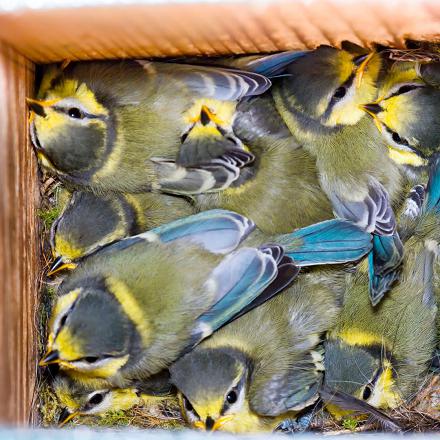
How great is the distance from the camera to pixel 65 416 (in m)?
2.04

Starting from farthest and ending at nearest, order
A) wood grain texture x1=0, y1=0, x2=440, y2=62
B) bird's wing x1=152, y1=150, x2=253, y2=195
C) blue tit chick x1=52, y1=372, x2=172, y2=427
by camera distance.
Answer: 1. blue tit chick x1=52, y1=372, x2=172, y2=427
2. bird's wing x1=152, y1=150, x2=253, y2=195
3. wood grain texture x1=0, y1=0, x2=440, y2=62

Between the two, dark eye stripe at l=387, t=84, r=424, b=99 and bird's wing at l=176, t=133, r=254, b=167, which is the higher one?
dark eye stripe at l=387, t=84, r=424, b=99

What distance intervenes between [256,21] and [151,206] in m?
0.56

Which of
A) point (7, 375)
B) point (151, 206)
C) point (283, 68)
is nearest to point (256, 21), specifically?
point (283, 68)

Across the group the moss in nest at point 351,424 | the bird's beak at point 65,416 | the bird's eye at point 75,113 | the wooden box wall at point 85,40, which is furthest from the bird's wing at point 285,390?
the bird's eye at point 75,113

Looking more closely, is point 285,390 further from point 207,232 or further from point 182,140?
point 182,140

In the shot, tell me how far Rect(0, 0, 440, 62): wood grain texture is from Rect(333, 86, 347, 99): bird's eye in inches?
4.9

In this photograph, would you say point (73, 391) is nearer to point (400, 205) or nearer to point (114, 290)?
point (114, 290)

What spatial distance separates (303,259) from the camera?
1.95m

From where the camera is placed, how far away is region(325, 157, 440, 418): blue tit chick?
1957 mm

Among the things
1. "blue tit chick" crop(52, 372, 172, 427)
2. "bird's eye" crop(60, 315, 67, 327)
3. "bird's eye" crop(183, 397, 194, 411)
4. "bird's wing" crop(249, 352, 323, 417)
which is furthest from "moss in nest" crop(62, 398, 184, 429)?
"bird's eye" crop(60, 315, 67, 327)

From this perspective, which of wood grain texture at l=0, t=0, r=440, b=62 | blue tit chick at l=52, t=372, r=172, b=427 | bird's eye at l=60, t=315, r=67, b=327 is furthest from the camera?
blue tit chick at l=52, t=372, r=172, b=427

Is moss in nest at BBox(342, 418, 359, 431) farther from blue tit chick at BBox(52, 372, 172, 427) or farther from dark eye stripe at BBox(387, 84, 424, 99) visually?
dark eye stripe at BBox(387, 84, 424, 99)

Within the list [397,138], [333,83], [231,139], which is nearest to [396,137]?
[397,138]
